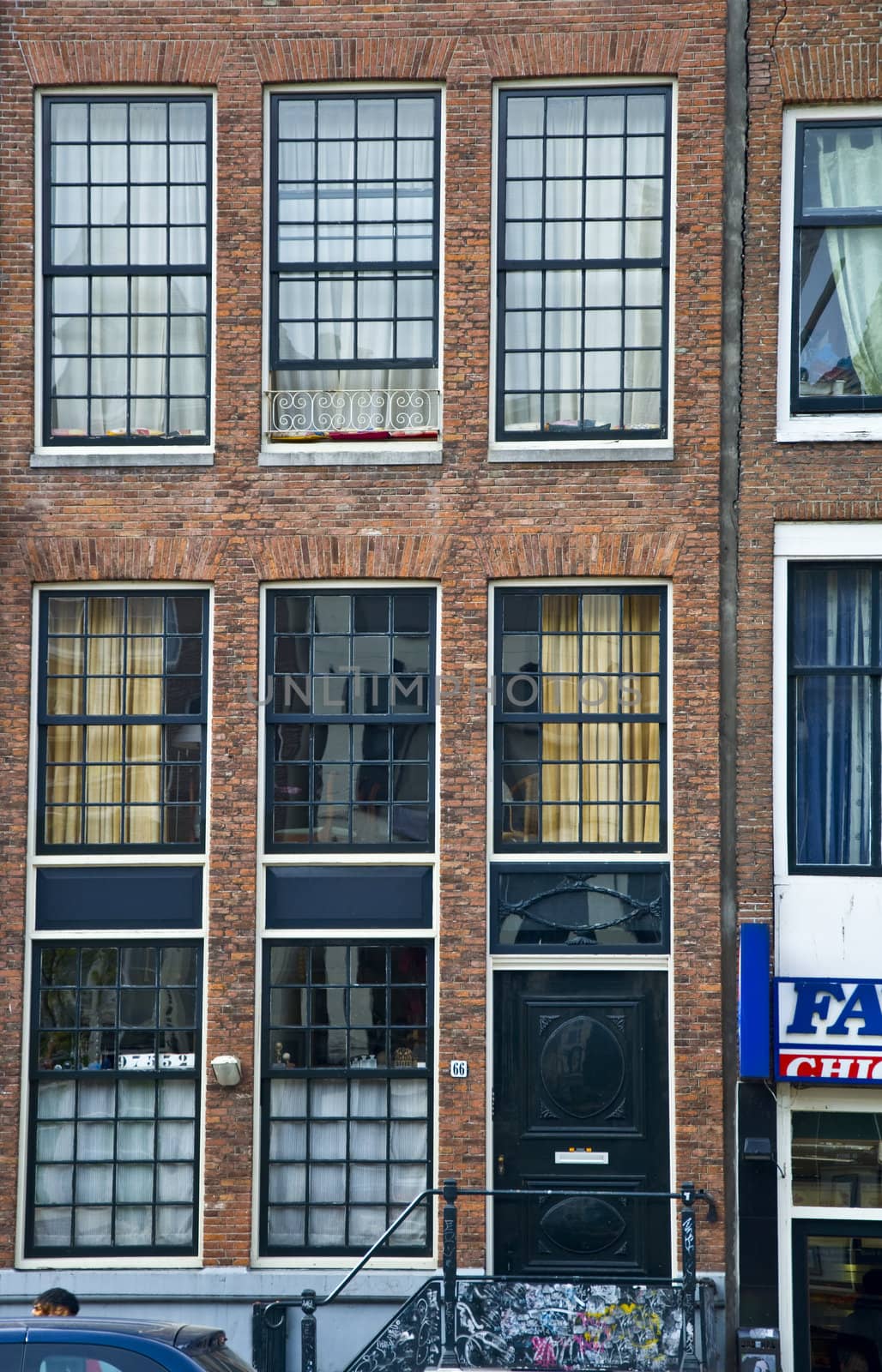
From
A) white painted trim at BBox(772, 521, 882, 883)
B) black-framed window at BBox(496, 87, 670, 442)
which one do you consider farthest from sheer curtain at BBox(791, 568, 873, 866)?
black-framed window at BBox(496, 87, 670, 442)

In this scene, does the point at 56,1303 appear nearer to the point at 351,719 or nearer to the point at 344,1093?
the point at 344,1093

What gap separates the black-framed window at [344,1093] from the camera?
44.4 feet

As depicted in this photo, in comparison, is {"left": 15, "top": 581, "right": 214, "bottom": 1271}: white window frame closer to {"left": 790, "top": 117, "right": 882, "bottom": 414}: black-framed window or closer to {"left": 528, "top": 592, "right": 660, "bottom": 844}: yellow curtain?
{"left": 528, "top": 592, "right": 660, "bottom": 844}: yellow curtain

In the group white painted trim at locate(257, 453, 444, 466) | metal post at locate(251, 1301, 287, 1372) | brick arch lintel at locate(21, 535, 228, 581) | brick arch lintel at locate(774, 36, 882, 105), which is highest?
brick arch lintel at locate(774, 36, 882, 105)

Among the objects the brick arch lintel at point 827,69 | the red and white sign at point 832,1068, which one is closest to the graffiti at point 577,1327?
the red and white sign at point 832,1068

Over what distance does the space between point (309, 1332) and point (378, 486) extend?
275 inches

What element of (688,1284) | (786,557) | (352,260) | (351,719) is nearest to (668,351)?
(786,557)

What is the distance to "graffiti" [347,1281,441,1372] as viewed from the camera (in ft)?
39.6

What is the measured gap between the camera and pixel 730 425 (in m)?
13.8

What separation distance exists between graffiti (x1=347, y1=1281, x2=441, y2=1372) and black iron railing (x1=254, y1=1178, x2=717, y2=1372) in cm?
11

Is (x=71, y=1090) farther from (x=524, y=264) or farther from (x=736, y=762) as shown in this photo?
(x=524, y=264)

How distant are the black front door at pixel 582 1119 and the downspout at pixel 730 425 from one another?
3.69ft

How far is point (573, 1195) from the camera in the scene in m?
13.3

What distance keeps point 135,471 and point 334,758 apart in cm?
313
